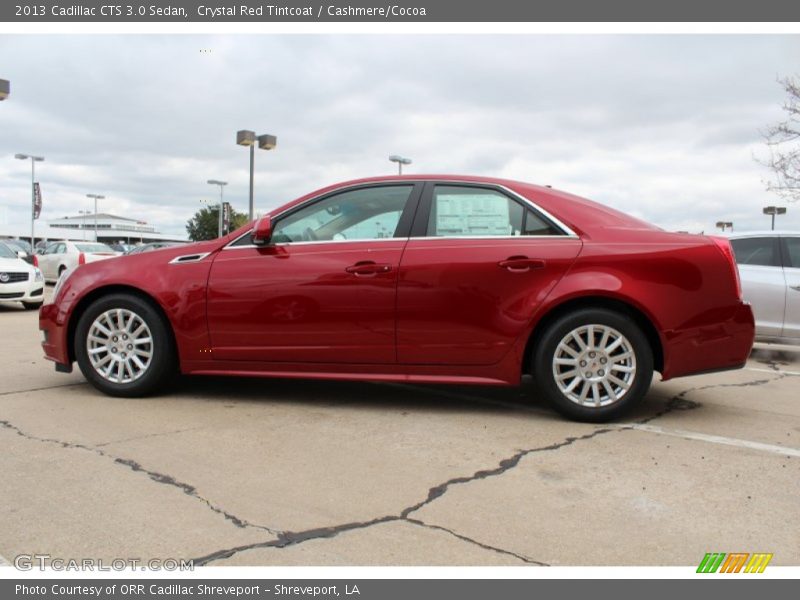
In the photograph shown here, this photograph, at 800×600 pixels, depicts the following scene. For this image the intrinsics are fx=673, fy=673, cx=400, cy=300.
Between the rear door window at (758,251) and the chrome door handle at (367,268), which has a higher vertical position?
the rear door window at (758,251)

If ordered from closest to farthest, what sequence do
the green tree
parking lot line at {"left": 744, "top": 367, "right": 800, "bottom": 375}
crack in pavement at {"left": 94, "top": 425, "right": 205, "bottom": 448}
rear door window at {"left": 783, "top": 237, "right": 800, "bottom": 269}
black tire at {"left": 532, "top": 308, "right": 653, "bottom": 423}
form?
1. crack in pavement at {"left": 94, "top": 425, "right": 205, "bottom": 448}
2. black tire at {"left": 532, "top": 308, "right": 653, "bottom": 423}
3. parking lot line at {"left": 744, "top": 367, "right": 800, "bottom": 375}
4. rear door window at {"left": 783, "top": 237, "right": 800, "bottom": 269}
5. the green tree

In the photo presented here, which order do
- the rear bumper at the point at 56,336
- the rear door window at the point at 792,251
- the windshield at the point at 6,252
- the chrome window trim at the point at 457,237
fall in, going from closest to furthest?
the chrome window trim at the point at 457,237
the rear bumper at the point at 56,336
the rear door window at the point at 792,251
the windshield at the point at 6,252

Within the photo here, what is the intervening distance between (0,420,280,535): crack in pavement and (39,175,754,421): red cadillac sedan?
941 millimetres

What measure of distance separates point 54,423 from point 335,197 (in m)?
2.32

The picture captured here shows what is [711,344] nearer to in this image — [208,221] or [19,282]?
[19,282]

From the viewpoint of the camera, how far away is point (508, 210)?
4.54 metres

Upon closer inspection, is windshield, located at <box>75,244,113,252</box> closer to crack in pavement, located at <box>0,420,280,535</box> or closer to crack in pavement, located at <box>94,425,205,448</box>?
crack in pavement, located at <box>0,420,280,535</box>

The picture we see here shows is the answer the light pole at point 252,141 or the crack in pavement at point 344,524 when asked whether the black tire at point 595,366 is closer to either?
the crack in pavement at point 344,524

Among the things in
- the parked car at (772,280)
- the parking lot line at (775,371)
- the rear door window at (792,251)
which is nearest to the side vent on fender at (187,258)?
the parking lot line at (775,371)

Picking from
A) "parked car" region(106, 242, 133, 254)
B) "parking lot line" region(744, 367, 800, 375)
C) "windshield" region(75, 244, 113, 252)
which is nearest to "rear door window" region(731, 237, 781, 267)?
"parking lot line" region(744, 367, 800, 375)

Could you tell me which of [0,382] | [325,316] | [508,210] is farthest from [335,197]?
[0,382]

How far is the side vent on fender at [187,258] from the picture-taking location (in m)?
4.75

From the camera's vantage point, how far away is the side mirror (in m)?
4.58

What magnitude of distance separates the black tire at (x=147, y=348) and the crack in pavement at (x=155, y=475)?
0.75 m
